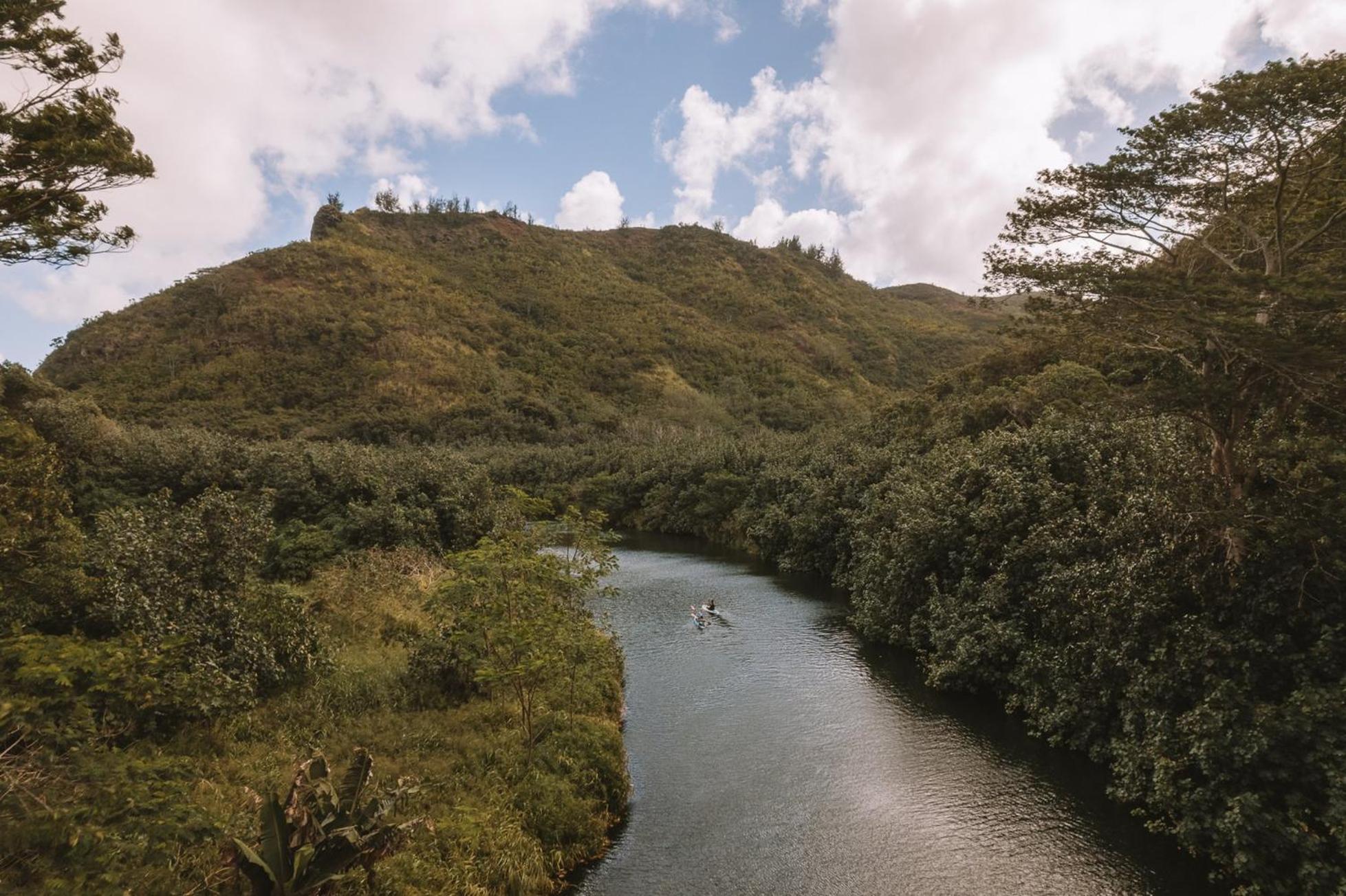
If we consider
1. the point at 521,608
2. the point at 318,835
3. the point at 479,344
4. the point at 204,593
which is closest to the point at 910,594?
the point at 521,608

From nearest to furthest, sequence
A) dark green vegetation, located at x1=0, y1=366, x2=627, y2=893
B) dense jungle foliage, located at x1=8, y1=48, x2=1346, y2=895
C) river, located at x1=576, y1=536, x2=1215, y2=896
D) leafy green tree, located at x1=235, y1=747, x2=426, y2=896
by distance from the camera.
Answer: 1. dark green vegetation, located at x1=0, y1=366, x2=627, y2=893
2. leafy green tree, located at x1=235, y1=747, x2=426, y2=896
3. dense jungle foliage, located at x1=8, y1=48, x2=1346, y2=895
4. river, located at x1=576, y1=536, x2=1215, y2=896

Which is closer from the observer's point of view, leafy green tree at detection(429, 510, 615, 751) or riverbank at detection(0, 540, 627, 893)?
riverbank at detection(0, 540, 627, 893)

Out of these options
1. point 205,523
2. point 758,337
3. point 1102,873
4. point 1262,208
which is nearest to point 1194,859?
point 1102,873

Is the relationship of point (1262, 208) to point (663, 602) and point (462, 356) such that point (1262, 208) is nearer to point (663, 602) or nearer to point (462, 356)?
point (663, 602)

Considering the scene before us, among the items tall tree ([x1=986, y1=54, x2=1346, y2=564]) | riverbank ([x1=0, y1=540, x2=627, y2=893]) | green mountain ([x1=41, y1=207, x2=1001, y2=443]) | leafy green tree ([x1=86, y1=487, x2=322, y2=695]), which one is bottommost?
riverbank ([x1=0, y1=540, x2=627, y2=893])

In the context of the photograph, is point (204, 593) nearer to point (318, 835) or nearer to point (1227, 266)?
point (318, 835)

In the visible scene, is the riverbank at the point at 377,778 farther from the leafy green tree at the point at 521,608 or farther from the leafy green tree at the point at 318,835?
the leafy green tree at the point at 521,608

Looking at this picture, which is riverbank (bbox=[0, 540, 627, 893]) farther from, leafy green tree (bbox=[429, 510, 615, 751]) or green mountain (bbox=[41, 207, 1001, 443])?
green mountain (bbox=[41, 207, 1001, 443])

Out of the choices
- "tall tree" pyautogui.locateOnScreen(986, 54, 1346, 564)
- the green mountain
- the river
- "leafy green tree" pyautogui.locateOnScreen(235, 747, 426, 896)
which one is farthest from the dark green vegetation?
the green mountain
